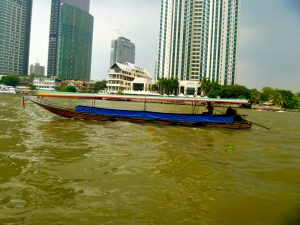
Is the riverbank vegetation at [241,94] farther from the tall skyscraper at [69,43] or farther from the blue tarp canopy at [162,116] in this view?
the tall skyscraper at [69,43]

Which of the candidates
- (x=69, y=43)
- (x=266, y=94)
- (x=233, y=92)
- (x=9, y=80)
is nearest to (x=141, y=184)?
(x=233, y=92)

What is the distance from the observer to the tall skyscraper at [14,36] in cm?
11431

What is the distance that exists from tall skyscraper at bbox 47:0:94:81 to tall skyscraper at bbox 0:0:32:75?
12.4 meters

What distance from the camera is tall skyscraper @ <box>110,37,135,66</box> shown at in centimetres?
15338

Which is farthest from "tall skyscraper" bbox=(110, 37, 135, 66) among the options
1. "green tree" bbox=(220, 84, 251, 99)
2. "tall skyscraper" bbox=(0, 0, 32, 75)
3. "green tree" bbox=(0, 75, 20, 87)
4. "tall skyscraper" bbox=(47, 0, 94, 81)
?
"green tree" bbox=(220, 84, 251, 99)

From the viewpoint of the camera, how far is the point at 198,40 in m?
93.5

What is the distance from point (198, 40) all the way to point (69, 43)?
2493 inches

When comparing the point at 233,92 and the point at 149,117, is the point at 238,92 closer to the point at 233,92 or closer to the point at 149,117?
the point at 233,92

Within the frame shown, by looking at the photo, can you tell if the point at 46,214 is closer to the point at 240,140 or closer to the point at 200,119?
the point at 240,140

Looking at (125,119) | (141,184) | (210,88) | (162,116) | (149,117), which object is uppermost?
(210,88)

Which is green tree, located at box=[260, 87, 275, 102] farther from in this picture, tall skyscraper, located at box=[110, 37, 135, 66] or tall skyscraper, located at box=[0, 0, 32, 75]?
tall skyscraper, located at box=[0, 0, 32, 75]

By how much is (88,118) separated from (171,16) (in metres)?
81.6

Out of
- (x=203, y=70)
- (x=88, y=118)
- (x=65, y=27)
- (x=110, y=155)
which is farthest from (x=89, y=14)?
(x=110, y=155)

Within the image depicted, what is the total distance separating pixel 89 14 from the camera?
482 feet
